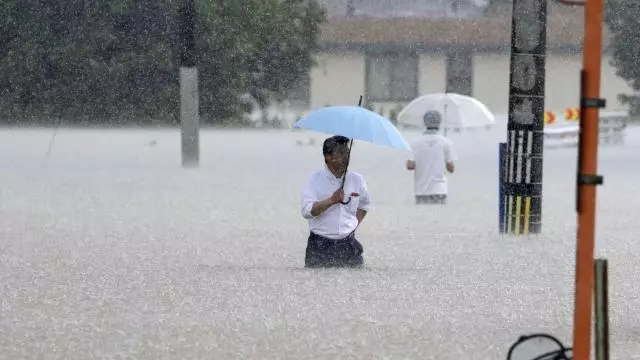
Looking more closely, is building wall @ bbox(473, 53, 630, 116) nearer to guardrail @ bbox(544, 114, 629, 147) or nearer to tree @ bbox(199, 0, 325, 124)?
tree @ bbox(199, 0, 325, 124)

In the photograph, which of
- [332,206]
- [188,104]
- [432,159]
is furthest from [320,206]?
[188,104]

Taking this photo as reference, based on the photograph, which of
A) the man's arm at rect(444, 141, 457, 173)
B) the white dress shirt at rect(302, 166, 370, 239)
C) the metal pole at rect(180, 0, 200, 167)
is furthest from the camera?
the metal pole at rect(180, 0, 200, 167)

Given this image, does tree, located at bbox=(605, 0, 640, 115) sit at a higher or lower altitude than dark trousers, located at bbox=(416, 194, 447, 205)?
higher

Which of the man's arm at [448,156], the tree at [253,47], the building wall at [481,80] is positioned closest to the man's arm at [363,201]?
the man's arm at [448,156]

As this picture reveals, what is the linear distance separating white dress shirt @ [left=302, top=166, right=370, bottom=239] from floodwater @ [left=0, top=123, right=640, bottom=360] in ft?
1.13

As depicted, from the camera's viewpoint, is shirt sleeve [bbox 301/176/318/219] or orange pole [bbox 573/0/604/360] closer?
orange pole [bbox 573/0/604/360]

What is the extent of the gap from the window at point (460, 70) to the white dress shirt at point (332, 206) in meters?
54.4

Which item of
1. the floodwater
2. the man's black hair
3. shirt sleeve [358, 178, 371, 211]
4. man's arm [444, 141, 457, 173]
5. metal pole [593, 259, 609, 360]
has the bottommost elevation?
the floodwater

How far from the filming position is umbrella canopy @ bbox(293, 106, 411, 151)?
1190 centimetres

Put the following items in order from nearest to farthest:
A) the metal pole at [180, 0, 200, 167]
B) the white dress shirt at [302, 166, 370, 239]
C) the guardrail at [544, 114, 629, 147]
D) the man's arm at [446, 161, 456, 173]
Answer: the white dress shirt at [302, 166, 370, 239]
the man's arm at [446, 161, 456, 173]
the metal pole at [180, 0, 200, 167]
the guardrail at [544, 114, 629, 147]

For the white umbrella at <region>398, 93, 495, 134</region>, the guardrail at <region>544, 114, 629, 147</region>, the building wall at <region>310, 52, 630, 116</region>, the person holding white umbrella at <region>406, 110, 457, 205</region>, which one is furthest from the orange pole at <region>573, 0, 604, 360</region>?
the building wall at <region>310, 52, 630, 116</region>

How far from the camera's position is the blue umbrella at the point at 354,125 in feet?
39.1

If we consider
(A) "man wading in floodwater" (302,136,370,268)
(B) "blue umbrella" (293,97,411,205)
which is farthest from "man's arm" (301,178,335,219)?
(B) "blue umbrella" (293,97,411,205)

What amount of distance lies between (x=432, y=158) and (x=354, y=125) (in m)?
7.70
